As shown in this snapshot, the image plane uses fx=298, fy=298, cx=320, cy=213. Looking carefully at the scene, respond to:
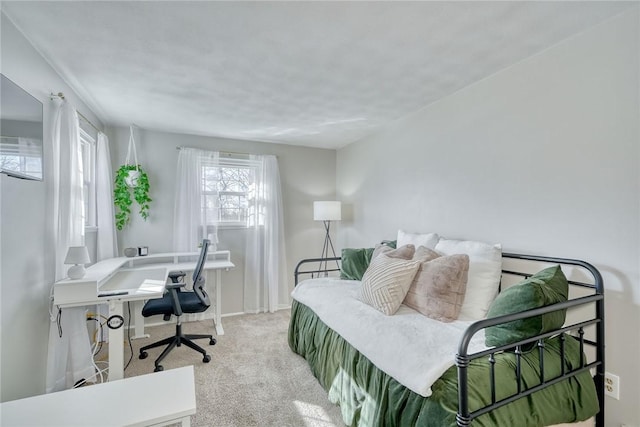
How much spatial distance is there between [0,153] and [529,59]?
307cm

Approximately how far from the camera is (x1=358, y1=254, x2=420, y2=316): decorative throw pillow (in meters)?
2.03

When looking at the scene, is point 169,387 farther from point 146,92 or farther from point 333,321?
point 146,92

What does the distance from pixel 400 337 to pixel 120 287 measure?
2105mm

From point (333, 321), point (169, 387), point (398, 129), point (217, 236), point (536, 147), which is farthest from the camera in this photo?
point (217, 236)

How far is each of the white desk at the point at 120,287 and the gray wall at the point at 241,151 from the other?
0.93ft

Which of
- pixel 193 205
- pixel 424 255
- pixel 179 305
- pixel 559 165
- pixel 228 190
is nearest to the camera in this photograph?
pixel 559 165

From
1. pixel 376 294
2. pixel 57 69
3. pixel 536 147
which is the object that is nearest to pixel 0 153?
pixel 57 69

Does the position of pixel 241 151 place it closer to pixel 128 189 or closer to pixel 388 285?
pixel 128 189

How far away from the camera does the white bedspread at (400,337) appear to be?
137cm

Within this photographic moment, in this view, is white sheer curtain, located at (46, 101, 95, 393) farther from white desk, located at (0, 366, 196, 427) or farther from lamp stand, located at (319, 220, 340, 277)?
lamp stand, located at (319, 220, 340, 277)

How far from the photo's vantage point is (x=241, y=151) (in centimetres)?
405

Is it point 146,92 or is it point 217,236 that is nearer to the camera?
point 146,92

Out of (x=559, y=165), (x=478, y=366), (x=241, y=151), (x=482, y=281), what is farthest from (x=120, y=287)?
(x=559, y=165)

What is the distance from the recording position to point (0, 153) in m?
1.43
